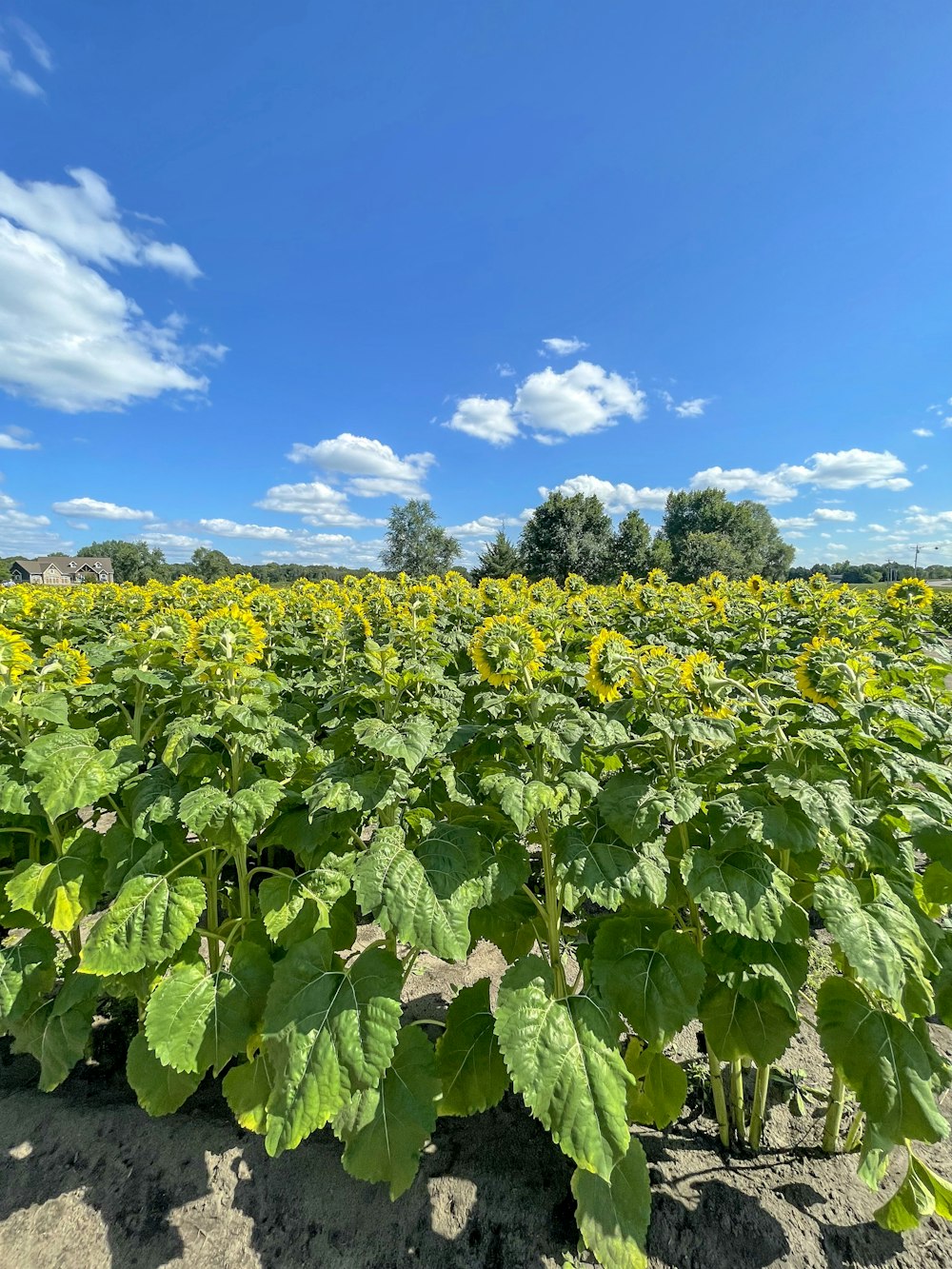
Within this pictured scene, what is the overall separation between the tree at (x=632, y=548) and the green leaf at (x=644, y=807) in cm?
5554

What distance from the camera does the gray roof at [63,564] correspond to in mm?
89375

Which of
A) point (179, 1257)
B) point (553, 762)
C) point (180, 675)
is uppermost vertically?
point (180, 675)

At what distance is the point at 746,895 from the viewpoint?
1.98 meters

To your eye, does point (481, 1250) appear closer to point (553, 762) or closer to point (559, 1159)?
point (559, 1159)

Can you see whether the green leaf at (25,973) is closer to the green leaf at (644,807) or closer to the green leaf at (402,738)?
the green leaf at (402,738)

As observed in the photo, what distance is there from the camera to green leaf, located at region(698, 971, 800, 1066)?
6.62 feet

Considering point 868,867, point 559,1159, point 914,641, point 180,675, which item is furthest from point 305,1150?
point 914,641

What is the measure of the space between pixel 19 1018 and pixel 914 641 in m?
6.90

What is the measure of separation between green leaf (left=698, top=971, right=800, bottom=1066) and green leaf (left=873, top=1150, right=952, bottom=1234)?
27.0 inches

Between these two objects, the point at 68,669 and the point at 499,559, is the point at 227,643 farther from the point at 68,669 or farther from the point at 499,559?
the point at 499,559

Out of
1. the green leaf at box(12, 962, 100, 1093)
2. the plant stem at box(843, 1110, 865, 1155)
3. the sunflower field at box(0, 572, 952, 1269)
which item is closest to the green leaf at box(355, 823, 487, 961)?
the sunflower field at box(0, 572, 952, 1269)

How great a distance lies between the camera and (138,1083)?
7.75 feet

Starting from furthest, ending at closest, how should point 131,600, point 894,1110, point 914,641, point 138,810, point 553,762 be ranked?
1. point 131,600
2. point 914,641
3. point 553,762
4. point 138,810
5. point 894,1110

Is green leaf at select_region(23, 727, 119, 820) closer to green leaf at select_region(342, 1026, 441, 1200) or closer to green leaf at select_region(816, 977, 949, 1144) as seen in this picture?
green leaf at select_region(342, 1026, 441, 1200)
